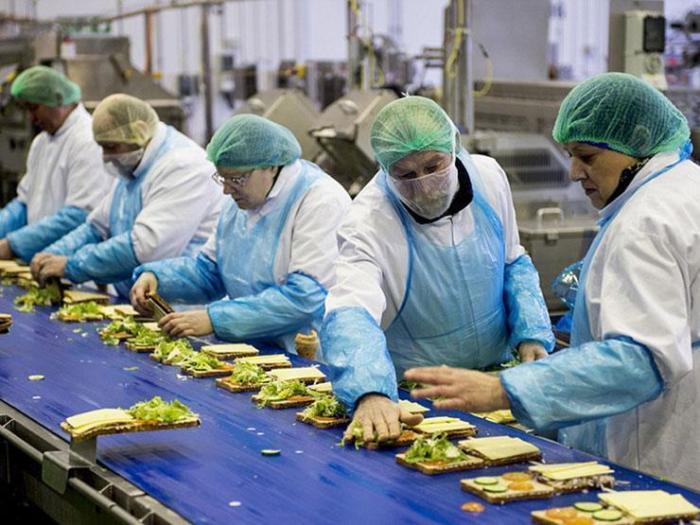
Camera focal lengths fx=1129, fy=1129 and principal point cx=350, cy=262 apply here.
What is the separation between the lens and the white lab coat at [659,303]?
2.50m

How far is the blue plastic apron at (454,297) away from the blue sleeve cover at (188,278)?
3.79 feet

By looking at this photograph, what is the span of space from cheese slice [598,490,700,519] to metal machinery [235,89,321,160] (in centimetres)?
530

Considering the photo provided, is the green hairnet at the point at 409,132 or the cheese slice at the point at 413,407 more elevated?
the green hairnet at the point at 409,132

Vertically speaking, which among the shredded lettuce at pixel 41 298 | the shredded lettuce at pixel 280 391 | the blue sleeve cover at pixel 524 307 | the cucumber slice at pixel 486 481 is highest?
the blue sleeve cover at pixel 524 307

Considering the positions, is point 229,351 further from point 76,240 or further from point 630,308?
point 76,240

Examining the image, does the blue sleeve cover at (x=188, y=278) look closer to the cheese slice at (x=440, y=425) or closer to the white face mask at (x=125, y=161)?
the white face mask at (x=125, y=161)

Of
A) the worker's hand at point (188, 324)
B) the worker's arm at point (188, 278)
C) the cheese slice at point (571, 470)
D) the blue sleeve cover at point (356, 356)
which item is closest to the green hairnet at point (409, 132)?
the blue sleeve cover at point (356, 356)

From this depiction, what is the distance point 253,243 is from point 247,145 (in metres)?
0.38

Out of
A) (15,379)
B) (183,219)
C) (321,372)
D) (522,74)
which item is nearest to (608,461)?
(321,372)

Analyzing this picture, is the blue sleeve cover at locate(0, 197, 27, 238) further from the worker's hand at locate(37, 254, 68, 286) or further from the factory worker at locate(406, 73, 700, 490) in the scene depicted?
the factory worker at locate(406, 73, 700, 490)

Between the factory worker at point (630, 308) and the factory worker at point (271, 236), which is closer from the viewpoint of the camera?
the factory worker at point (630, 308)

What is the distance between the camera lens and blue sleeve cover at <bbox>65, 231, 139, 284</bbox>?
16.3ft

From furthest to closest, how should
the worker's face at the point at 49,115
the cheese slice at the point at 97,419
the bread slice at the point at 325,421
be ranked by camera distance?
the worker's face at the point at 49,115, the bread slice at the point at 325,421, the cheese slice at the point at 97,419

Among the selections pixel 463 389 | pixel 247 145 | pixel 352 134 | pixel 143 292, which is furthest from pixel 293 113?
pixel 463 389
